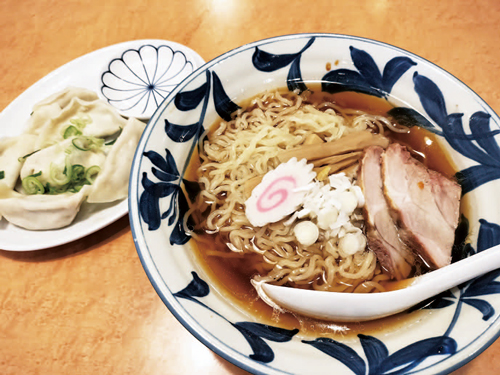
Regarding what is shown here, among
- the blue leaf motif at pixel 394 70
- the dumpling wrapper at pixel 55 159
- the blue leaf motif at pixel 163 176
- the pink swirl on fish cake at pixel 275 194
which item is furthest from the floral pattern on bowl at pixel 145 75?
the blue leaf motif at pixel 394 70

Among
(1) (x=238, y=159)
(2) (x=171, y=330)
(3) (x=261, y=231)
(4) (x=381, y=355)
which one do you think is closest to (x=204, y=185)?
(1) (x=238, y=159)

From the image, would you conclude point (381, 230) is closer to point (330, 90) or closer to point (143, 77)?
point (330, 90)

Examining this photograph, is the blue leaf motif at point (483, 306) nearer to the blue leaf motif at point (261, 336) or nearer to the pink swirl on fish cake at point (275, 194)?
the blue leaf motif at point (261, 336)

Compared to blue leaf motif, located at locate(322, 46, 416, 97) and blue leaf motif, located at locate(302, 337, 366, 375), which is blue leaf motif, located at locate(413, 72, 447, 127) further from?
blue leaf motif, located at locate(302, 337, 366, 375)

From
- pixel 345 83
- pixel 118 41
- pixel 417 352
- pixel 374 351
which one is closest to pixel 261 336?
pixel 374 351

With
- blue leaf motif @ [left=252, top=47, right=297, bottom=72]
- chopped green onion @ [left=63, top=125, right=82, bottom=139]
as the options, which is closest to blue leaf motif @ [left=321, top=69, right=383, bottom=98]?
blue leaf motif @ [left=252, top=47, right=297, bottom=72]

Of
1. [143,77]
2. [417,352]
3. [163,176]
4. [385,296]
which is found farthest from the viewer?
[143,77]

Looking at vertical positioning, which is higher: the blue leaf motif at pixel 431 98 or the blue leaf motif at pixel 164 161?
the blue leaf motif at pixel 431 98
